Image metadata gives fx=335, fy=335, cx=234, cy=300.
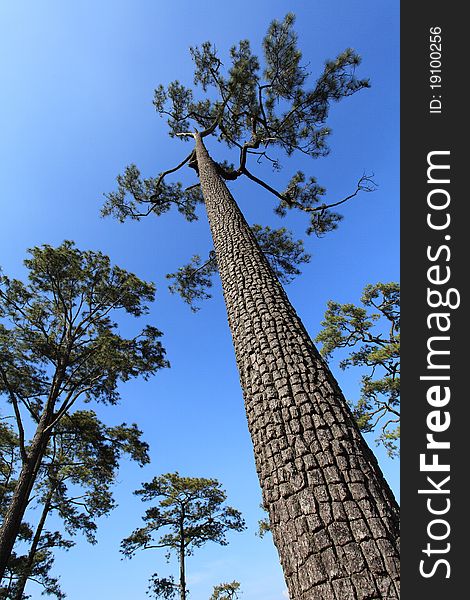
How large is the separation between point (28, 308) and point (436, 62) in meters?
12.0

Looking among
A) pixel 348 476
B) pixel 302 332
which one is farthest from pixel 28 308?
pixel 348 476

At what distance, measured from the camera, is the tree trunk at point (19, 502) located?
724 cm

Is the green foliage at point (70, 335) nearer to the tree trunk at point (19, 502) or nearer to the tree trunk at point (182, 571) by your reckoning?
the tree trunk at point (19, 502)

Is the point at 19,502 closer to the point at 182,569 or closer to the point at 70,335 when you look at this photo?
the point at 70,335

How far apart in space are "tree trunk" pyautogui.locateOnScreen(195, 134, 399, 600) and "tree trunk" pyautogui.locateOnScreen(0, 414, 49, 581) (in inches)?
336

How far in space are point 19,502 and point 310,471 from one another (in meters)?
9.20

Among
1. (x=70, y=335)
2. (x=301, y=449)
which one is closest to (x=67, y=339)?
(x=70, y=335)

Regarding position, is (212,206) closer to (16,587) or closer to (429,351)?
(429,351)

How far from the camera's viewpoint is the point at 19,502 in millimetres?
7770

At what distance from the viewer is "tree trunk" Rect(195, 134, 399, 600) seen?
1.10 metres

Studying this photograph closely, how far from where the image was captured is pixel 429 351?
1.35 meters

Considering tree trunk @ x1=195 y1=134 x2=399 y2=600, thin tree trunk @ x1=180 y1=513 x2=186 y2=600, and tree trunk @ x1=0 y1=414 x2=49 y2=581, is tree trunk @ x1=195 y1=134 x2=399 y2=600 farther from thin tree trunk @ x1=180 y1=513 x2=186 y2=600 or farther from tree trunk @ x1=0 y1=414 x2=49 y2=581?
thin tree trunk @ x1=180 y1=513 x2=186 y2=600

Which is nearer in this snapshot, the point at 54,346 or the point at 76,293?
the point at 54,346

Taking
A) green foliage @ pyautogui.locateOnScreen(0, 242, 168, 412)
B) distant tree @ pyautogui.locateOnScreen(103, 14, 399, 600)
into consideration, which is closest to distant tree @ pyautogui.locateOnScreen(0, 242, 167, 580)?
green foliage @ pyautogui.locateOnScreen(0, 242, 168, 412)
